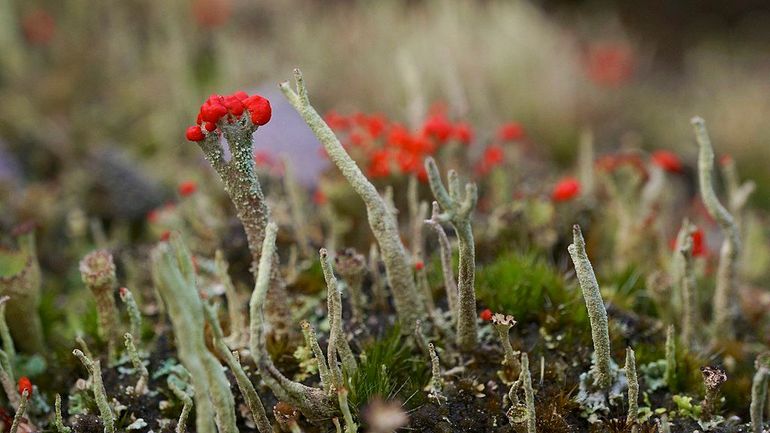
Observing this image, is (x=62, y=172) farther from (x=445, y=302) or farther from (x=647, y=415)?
(x=647, y=415)

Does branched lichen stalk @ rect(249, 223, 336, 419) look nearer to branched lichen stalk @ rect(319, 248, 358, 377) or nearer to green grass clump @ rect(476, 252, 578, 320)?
branched lichen stalk @ rect(319, 248, 358, 377)

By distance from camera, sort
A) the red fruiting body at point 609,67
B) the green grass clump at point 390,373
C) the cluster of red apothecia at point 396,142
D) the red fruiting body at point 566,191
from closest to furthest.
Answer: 1. the green grass clump at point 390,373
2. the red fruiting body at point 566,191
3. the cluster of red apothecia at point 396,142
4. the red fruiting body at point 609,67

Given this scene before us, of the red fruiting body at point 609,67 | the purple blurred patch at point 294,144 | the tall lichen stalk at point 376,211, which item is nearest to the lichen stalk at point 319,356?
the tall lichen stalk at point 376,211

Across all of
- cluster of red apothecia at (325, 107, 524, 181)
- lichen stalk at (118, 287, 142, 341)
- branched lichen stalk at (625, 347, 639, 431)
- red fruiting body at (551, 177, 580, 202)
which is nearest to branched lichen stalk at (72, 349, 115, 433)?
lichen stalk at (118, 287, 142, 341)

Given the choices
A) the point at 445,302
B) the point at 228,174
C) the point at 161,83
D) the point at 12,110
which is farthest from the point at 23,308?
the point at 161,83

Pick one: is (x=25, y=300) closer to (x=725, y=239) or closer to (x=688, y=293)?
(x=688, y=293)

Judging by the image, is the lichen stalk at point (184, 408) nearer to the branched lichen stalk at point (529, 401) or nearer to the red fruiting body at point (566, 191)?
the branched lichen stalk at point (529, 401)
